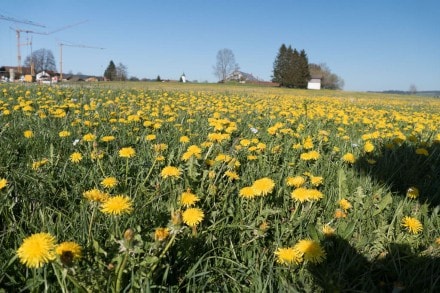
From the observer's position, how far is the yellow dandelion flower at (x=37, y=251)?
0.99m

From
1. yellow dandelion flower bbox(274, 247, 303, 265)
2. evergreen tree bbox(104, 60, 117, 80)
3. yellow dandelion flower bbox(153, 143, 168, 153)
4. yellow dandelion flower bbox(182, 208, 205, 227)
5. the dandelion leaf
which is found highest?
evergreen tree bbox(104, 60, 117, 80)

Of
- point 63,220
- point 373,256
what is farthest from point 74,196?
point 373,256

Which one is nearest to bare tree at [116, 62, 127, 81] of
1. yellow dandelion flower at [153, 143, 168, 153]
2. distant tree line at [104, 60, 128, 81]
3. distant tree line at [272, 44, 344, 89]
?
distant tree line at [104, 60, 128, 81]

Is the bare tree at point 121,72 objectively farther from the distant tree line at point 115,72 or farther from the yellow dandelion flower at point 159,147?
the yellow dandelion flower at point 159,147

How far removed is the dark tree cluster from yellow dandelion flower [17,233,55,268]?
7598 cm

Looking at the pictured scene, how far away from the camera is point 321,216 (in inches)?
76.3

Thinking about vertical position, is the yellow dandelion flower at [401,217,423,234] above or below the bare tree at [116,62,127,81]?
below

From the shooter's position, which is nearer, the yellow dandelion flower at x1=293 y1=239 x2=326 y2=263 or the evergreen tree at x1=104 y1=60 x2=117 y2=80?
the yellow dandelion flower at x1=293 y1=239 x2=326 y2=263

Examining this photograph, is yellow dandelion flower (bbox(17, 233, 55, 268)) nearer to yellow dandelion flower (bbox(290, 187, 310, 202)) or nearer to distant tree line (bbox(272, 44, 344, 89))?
yellow dandelion flower (bbox(290, 187, 310, 202))

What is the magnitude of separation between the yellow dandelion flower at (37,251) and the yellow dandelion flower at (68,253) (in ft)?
0.09

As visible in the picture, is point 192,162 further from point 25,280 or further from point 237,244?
point 25,280

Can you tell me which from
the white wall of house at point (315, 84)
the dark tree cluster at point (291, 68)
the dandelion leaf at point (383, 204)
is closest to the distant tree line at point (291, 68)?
the dark tree cluster at point (291, 68)

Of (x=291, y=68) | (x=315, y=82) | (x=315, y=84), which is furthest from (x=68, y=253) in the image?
(x=315, y=82)

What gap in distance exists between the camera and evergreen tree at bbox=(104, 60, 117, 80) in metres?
97.1
